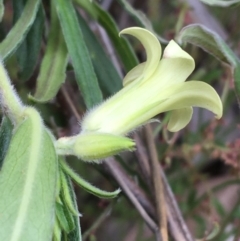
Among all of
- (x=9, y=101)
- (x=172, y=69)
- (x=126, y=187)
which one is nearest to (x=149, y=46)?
(x=172, y=69)

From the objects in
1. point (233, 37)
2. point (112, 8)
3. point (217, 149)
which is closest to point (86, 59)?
point (217, 149)

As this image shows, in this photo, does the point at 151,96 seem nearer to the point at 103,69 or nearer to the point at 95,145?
the point at 95,145

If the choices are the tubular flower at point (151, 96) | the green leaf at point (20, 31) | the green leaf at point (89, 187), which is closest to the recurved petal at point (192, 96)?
the tubular flower at point (151, 96)

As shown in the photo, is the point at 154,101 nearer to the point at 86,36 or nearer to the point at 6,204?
the point at 6,204

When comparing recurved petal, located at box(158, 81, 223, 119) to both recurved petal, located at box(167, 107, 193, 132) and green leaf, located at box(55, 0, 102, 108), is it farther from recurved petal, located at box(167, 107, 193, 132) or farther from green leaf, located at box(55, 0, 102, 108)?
green leaf, located at box(55, 0, 102, 108)

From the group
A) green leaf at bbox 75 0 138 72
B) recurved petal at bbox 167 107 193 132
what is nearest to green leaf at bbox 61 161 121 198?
recurved petal at bbox 167 107 193 132
